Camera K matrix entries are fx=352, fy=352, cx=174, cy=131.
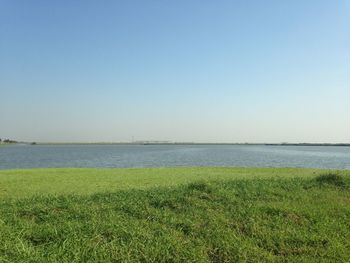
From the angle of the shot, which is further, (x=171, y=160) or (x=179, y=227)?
(x=171, y=160)

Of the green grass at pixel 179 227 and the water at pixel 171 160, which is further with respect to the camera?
the water at pixel 171 160

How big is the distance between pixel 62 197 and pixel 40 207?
123cm

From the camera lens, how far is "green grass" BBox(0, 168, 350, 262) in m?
6.03

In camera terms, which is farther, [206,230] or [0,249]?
[206,230]

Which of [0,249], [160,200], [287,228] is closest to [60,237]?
[0,249]

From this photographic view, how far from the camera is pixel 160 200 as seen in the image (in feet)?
31.8

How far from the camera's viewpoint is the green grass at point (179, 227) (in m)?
6.03

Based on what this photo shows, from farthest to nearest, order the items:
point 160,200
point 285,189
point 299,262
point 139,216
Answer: point 285,189, point 160,200, point 139,216, point 299,262

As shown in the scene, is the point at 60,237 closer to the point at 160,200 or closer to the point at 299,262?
the point at 160,200

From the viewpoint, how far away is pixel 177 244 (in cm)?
641

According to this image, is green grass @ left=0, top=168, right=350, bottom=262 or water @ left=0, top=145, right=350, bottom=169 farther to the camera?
water @ left=0, top=145, right=350, bottom=169

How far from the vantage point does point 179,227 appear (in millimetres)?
7512

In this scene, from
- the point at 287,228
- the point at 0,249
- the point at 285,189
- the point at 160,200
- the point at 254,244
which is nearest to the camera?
the point at 0,249

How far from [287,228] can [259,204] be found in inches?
84.6
